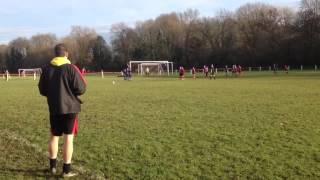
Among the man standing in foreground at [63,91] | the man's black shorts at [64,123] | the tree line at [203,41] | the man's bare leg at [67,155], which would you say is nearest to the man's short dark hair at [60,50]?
the man standing in foreground at [63,91]

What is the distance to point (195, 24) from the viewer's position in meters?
131

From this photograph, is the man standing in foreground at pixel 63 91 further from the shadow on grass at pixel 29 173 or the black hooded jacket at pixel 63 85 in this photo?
the shadow on grass at pixel 29 173

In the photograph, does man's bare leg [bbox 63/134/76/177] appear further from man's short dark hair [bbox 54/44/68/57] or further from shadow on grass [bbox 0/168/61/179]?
man's short dark hair [bbox 54/44/68/57]

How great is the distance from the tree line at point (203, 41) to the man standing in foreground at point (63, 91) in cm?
8385

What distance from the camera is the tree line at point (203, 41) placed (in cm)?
10406

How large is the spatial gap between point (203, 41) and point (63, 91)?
388ft

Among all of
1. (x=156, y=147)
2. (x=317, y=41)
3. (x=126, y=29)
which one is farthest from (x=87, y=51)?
(x=156, y=147)

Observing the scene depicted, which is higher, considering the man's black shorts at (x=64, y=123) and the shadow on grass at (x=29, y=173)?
the man's black shorts at (x=64, y=123)

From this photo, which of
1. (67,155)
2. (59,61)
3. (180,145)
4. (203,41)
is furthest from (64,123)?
(203,41)

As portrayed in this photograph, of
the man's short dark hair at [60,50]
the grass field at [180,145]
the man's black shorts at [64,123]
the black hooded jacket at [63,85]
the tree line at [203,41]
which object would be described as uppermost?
the tree line at [203,41]

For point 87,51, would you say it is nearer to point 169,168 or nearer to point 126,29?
point 126,29

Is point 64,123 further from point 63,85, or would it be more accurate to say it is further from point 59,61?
point 59,61

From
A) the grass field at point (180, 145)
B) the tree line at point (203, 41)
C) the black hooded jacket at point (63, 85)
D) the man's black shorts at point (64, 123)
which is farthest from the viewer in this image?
the tree line at point (203, 41)

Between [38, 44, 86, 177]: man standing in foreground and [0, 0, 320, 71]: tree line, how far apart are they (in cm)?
8385
